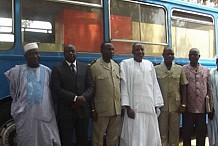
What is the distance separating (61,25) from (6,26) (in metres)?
0.88

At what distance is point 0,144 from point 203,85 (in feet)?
10.4

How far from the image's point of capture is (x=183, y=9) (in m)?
7.18

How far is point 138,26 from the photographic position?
6418mm

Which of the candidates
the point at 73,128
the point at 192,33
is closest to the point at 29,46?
the point at 73,128

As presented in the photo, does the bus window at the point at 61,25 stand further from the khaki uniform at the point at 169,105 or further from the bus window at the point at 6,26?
the khaki uniform at the point at 169,105

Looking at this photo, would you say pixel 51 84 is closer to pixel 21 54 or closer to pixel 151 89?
pixel 21 54

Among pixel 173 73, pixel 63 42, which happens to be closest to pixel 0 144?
pixel 63 42

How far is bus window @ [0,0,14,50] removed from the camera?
4.75 metres

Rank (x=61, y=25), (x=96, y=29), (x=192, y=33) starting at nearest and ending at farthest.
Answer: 1. (x=61, y=25)
2. (x=96, y=29)
3. (x=192, y=33)

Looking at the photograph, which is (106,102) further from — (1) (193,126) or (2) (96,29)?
(1) (193,126)

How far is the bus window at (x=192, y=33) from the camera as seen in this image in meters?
7.11

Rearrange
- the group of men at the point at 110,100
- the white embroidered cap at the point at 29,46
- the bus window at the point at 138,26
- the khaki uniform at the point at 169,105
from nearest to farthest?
the group of men at the point at 110,100 < the white embroidered cap at the point at 29,46 < the khaki uniform at the point at 169,105 < the bus window at the point at 138,26

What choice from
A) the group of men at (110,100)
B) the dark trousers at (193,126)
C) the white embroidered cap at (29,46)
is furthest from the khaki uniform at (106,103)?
the dark trousers at (193,126)

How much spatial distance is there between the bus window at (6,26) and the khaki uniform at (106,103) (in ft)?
3.80
